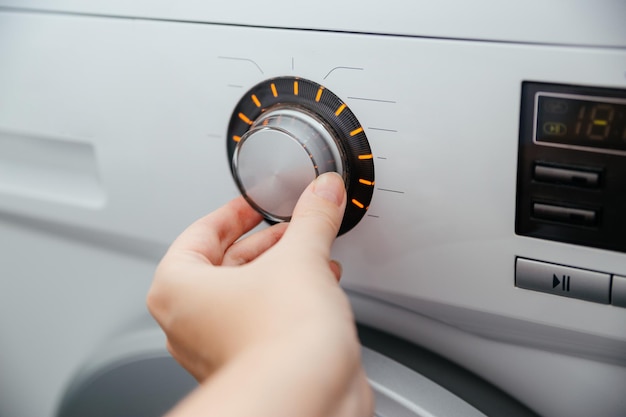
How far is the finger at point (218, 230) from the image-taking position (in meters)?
0.40

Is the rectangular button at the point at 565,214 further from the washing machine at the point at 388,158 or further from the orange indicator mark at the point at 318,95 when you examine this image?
the orange indicator mark at the point at 318,95

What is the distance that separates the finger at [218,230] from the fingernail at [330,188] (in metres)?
0.07

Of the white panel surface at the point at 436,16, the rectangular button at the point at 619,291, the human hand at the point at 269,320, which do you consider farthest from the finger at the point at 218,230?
the rectangular button at the point at 619,291

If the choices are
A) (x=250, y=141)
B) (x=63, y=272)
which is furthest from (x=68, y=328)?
(x=250, y=141)

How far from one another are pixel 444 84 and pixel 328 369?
168 mm

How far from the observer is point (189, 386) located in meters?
0.53

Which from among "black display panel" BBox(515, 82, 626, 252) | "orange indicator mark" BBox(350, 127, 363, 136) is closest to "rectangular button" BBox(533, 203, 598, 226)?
"black display panel" BBox(515, 82, 626, 252)

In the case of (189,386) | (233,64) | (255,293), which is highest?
(233,64)

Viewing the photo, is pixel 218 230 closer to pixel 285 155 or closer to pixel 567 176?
pixel 285 155

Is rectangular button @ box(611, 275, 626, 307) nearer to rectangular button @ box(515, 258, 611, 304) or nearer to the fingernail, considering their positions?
rectangular button @ box(515, 258, 611, 304)

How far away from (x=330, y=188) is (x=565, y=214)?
128 mm

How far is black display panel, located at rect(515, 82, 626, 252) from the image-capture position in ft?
1.12

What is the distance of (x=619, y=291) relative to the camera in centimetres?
37

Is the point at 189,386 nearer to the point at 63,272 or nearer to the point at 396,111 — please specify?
the point at 63,272
